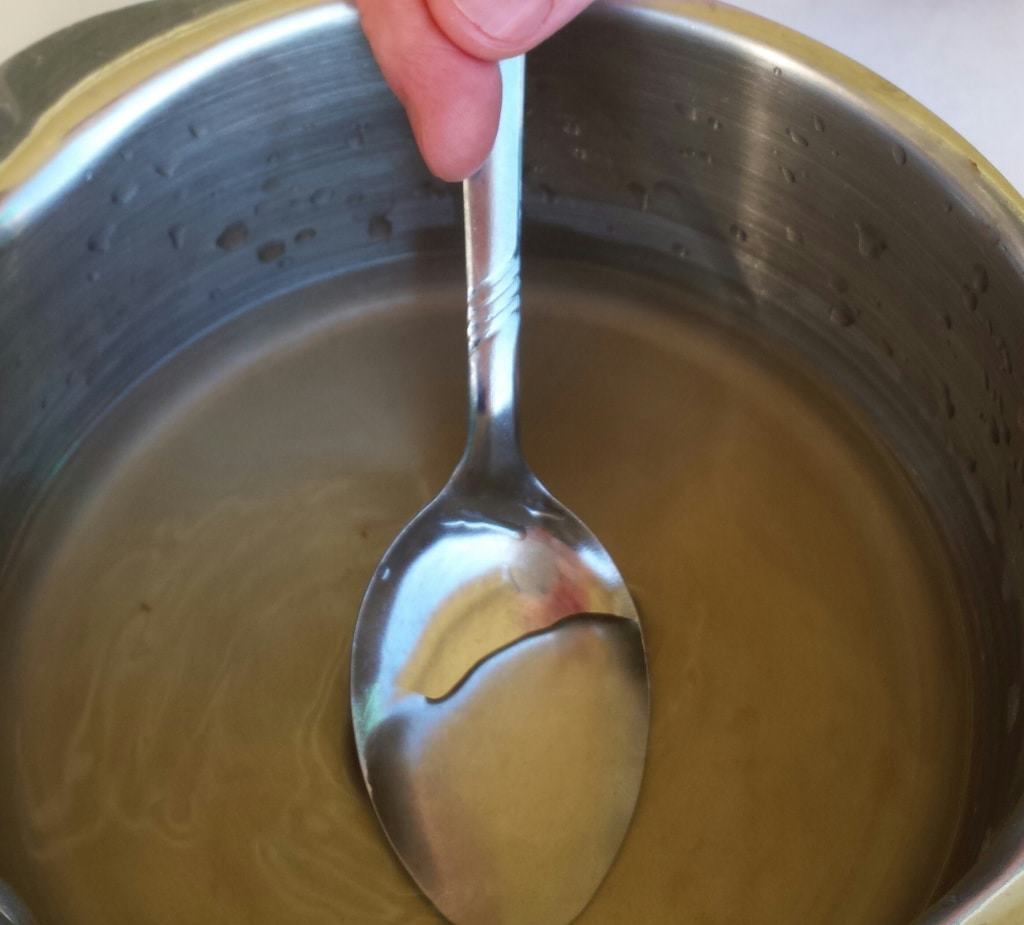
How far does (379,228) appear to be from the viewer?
2.24 feet

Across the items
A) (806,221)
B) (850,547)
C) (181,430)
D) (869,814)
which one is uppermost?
(181,430)

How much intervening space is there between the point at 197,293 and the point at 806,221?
1.20 ft

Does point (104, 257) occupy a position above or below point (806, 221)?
above

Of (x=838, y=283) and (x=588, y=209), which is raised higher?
(x=588, y=209)

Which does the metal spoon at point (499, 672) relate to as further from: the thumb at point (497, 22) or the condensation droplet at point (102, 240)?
the condensation droplet at point (102, 240)

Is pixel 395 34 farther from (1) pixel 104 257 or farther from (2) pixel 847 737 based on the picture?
(2) pixel 847 737

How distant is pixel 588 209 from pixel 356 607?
29 cm

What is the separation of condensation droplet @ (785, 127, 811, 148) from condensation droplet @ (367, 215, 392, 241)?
10.3 inches

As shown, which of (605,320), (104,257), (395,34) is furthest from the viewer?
(605,320)

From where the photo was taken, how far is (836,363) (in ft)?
2.13

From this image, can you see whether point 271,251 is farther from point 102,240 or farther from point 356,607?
point 356,607

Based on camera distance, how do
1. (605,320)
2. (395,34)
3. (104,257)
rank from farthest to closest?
(605,320), (104,257), (395,34)

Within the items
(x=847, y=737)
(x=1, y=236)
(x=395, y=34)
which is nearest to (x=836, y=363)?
(x=847, y=737)

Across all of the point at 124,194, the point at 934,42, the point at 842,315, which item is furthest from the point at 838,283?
the point at 124,194
